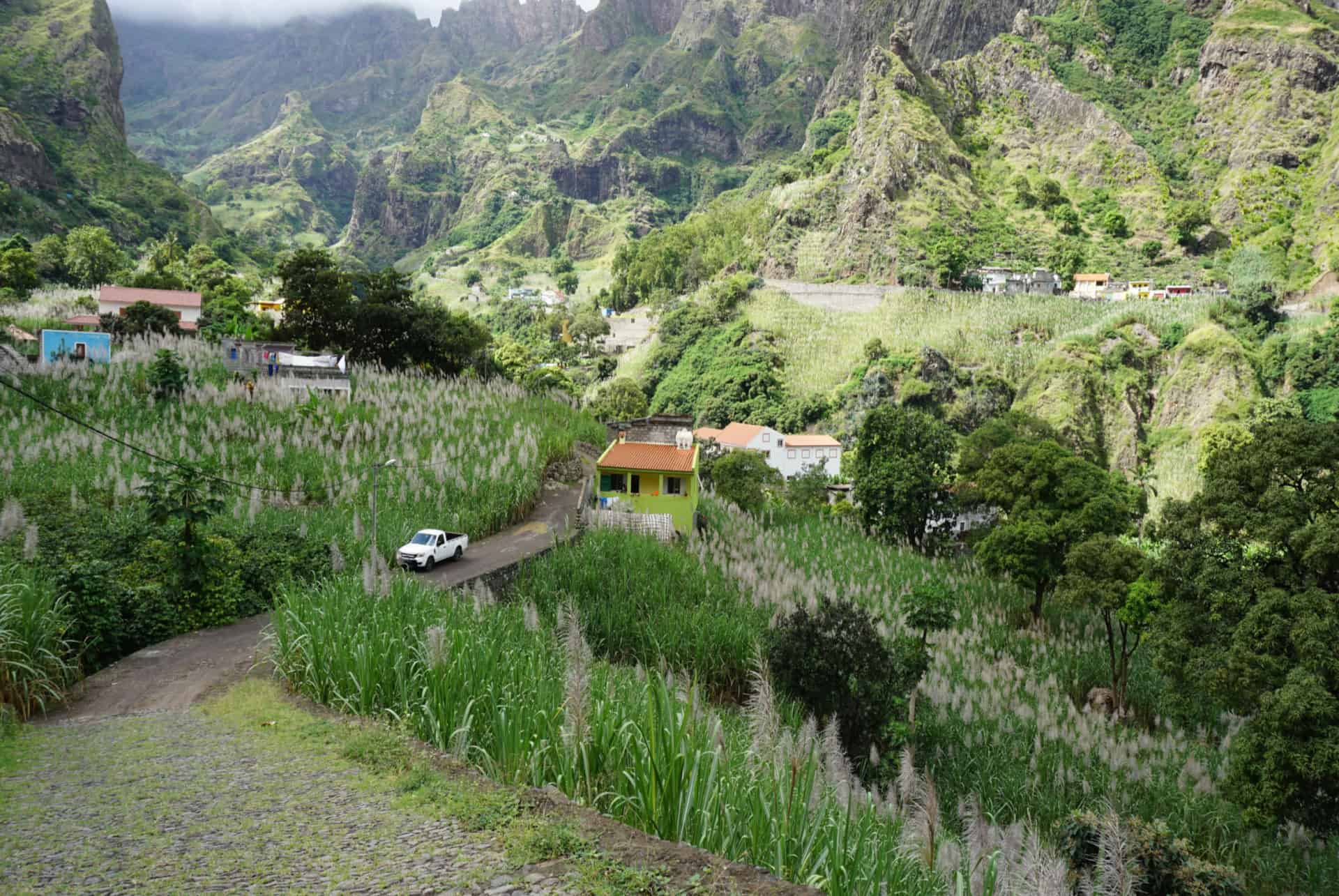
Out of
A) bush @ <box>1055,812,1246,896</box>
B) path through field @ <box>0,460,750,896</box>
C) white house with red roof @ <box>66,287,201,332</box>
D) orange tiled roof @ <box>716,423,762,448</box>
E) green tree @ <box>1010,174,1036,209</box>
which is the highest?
green tree @ <box>1010,174,1036,209</box>

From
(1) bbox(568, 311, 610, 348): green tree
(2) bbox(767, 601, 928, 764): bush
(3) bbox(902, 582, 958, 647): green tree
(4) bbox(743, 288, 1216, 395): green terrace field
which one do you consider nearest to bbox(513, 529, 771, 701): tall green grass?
(2) bbox(767, 601, 928, 764): bush

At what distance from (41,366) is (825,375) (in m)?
60.8

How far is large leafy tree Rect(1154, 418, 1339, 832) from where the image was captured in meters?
10.6

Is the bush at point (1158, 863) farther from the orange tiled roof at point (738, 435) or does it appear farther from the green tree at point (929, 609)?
Result: the orange tiled roof at point (738, 435)

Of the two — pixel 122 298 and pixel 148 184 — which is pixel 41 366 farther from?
pixel 148 184

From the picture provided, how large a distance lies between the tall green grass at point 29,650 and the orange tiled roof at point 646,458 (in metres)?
13.5

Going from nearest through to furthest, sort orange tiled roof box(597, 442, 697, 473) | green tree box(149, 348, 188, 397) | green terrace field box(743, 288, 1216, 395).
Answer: green tree box(149, 348, 188, 397) < orange tiled roof box(597, 442, 697, 473) < green terrace field box(743, 288, 1216, 395)

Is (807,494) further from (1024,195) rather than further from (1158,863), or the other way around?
(1024,195)

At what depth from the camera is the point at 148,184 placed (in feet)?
286

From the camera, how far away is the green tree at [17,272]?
132 ft

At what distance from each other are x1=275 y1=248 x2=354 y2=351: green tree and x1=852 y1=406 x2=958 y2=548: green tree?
21.5m

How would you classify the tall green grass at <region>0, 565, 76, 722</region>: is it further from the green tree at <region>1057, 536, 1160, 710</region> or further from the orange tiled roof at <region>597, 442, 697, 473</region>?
the green tree at <region>1057, 536, 1160, 710</region>

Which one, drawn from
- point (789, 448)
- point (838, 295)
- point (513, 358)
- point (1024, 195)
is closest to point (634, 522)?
point (789, 448)

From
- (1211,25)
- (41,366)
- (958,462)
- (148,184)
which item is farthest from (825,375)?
(1211,25)
